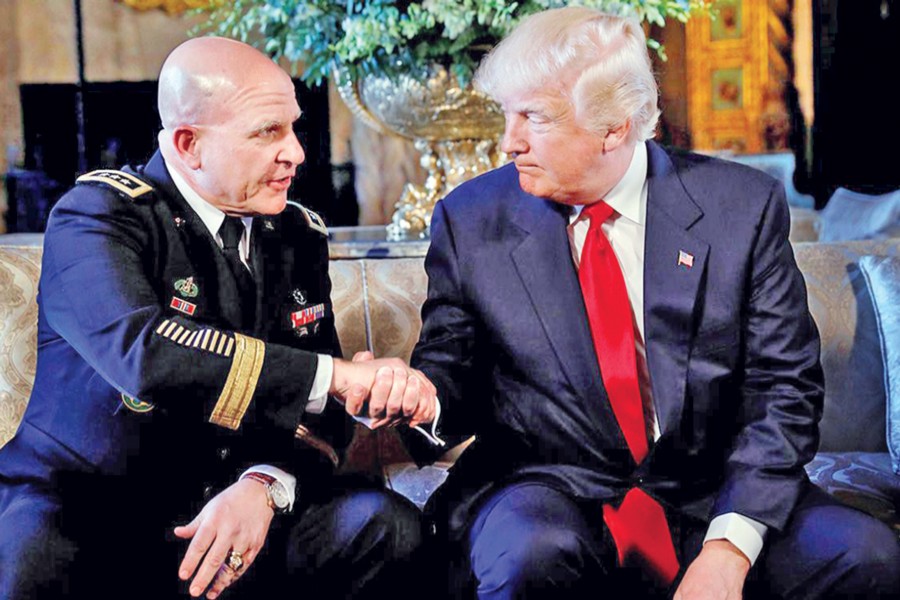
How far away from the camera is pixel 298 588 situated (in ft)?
5.69

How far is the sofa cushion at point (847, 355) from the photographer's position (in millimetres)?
2262

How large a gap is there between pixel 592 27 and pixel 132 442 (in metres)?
0.99

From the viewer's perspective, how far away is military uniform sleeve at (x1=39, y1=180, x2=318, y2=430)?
59.4 inches

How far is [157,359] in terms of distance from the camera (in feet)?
4.92

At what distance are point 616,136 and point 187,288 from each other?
0.75 meters

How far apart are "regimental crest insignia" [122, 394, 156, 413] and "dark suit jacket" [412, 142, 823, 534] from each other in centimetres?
46

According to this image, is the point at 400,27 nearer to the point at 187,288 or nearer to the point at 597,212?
the point at 597,212

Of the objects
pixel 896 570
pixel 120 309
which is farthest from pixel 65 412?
pixel 896 570

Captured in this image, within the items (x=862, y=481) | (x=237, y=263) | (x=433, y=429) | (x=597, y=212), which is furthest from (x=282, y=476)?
(x=862, y=481)

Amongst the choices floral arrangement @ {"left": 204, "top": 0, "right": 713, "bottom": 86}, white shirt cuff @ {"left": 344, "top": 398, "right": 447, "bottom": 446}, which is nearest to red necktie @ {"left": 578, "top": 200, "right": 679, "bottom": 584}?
white shirt cuff @ {"left": 344, "top": 398, "right": 447, "bottom": 446}

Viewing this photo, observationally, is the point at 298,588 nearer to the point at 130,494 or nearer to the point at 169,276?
the point at 130,494

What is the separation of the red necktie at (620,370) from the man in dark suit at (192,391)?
1.02 ft

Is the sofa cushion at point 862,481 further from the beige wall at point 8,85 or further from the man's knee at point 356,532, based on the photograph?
the beige wall at point 8,85

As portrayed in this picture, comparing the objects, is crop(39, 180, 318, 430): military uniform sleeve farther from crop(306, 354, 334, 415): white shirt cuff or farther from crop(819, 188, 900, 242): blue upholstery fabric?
A: crop(819, 188, 900, 242): blue upholstery fabric
